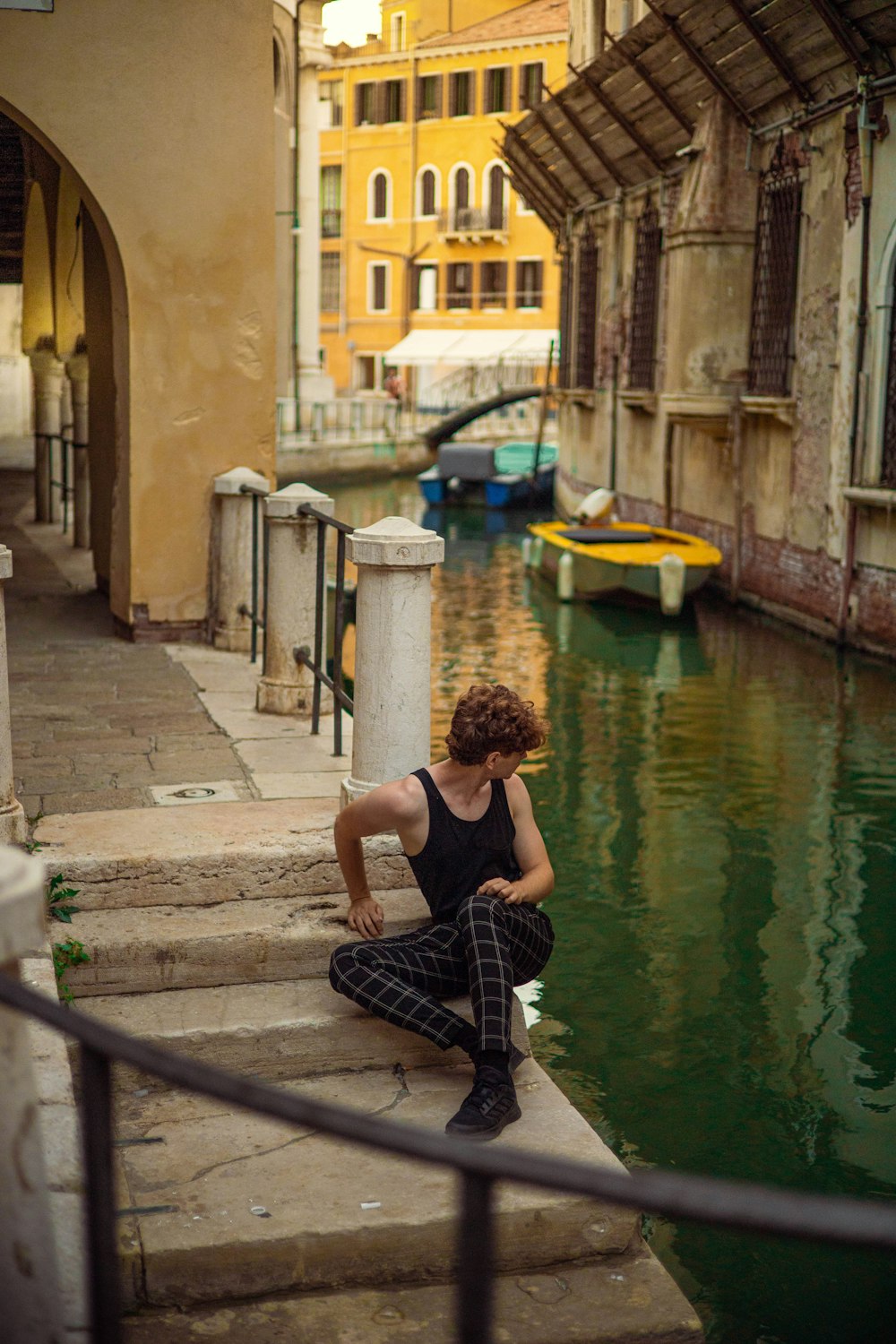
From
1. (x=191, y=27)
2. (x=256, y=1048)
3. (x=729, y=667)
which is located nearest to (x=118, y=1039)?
(x=256, y=1048)

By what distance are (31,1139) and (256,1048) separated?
2151 millimetres

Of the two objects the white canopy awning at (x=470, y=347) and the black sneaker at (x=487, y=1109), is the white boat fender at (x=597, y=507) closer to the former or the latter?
the black sneaker at (x=487, y=1109)

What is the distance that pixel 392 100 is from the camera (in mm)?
44562

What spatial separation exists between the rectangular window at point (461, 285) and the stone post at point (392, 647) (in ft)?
134

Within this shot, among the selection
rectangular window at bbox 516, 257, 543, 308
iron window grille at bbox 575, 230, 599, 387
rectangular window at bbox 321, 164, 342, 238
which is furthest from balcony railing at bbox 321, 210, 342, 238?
iron window grille at bbox 575, 230, 599, 387

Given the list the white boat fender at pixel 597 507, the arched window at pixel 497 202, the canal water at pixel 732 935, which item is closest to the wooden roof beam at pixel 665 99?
the white boat fender at pixel 597 507

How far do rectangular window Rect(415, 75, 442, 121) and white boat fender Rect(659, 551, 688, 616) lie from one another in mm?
32334

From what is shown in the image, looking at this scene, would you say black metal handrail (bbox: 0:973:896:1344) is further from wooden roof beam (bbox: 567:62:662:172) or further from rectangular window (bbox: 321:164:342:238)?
rectangular window (bbox: 321:164:342:238)

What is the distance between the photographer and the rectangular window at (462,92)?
42.4m

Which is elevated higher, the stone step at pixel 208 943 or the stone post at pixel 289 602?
the stone post at pixel 289 602

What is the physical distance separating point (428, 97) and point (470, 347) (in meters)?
7.67

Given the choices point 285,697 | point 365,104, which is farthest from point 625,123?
point 365,104

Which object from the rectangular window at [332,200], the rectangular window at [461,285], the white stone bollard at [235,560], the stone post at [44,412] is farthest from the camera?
the rectangular window at [332,200]

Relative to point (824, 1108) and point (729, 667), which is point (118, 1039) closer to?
point (824, 1108)
